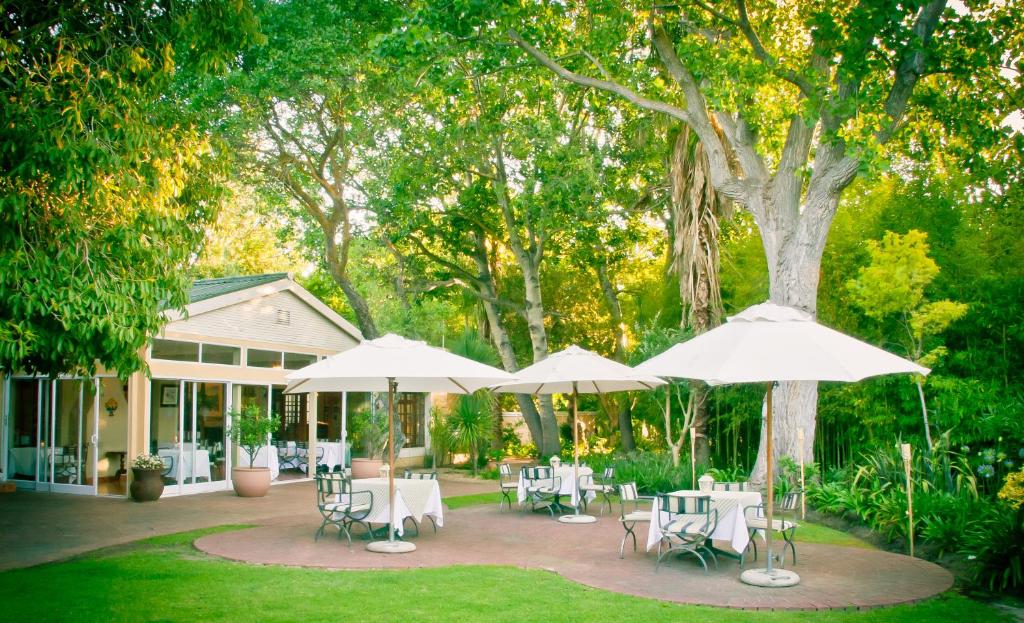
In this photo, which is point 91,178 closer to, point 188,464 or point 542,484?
point 542,484

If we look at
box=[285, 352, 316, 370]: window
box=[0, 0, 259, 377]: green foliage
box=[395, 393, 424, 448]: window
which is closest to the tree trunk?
box=[395, 393, 424, 448]: window

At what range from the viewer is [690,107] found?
1364 centimetres

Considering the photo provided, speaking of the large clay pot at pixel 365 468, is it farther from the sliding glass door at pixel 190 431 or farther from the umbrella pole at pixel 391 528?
the umbrella pole at pixel 391 528

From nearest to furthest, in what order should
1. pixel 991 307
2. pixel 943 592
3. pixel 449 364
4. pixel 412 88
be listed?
pixel 943 592 < pixel 449 364 < pixel 991 307 < pixel 412 88

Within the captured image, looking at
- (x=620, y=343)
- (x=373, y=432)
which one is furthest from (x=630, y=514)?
(x=620, y=343)

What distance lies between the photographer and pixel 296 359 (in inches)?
693

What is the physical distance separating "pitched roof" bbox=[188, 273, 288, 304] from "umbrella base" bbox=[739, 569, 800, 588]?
10976mm

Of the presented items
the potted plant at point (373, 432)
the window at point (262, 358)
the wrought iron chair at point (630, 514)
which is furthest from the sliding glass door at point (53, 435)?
the wrought iron chair at point (630, 514)

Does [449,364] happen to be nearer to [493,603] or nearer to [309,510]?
[493,603]

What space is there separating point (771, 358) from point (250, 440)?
1041cm

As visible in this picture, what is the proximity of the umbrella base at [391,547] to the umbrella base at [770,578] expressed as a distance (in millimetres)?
3550

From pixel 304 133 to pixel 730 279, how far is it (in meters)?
9.92

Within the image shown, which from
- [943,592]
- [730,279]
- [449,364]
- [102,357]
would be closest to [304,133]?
[730,279]

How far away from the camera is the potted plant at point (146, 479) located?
13.8 m
